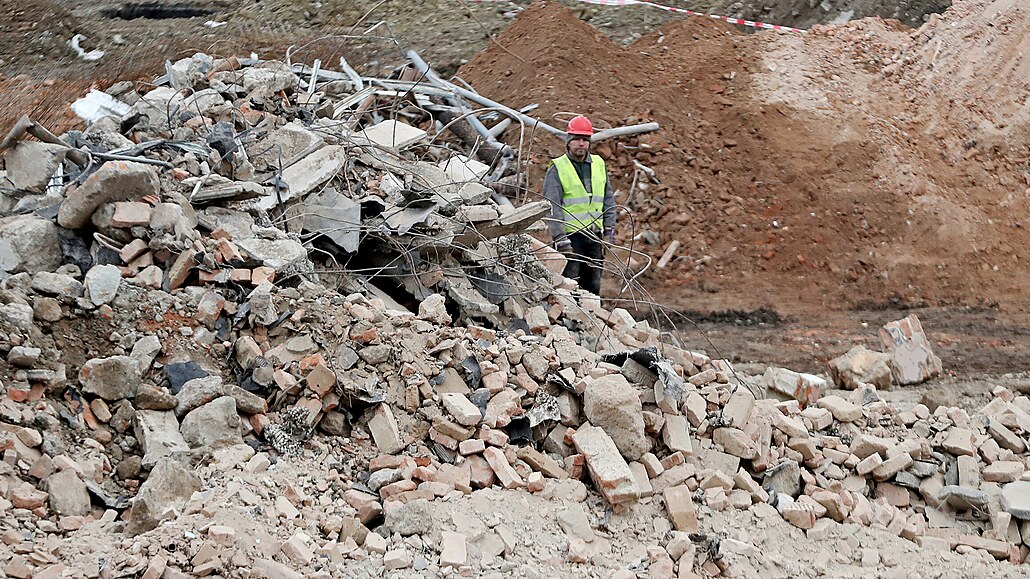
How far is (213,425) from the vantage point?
4.48m

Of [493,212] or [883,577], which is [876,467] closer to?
[883,577]

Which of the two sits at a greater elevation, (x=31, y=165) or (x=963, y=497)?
(x=31, y=165)

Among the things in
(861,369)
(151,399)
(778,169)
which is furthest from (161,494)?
(778,169)

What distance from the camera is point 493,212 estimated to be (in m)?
6.98

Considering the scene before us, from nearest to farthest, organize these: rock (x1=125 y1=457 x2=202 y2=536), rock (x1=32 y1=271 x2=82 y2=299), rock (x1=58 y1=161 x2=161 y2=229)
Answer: rock (x1=125 y1=457 x2=202 y2=536) < rock (x1=32 y1=271 x2=82 y2=299) < rock (x1=58 y1=161 x2=161 y2=229)

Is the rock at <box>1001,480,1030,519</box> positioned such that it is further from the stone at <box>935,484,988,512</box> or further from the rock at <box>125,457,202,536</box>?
the rock at <box>125,457,202,536</box>

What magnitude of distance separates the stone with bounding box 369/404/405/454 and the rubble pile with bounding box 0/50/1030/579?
0.01 meters

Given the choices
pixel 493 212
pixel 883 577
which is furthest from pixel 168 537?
pixel 493 212

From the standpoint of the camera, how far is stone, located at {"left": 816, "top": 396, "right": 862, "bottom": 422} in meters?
5.88

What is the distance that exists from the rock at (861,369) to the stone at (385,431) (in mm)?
4130

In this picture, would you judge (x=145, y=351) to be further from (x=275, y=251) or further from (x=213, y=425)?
(x=275, y=251)

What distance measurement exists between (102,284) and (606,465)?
9.45 feet

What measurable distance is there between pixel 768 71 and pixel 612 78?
6.78ft

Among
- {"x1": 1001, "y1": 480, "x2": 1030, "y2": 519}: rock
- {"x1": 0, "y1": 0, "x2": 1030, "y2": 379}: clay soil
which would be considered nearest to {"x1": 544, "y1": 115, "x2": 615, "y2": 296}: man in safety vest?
{"x1": 0, "y1": 0, "x2": 1030, "y2": 379}: clay soil
